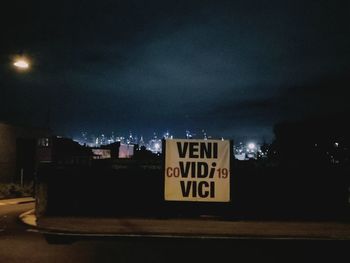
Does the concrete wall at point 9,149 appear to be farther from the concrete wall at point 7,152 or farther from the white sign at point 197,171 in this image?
the white sign at point 197,171

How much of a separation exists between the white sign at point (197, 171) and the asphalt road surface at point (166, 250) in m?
2.96

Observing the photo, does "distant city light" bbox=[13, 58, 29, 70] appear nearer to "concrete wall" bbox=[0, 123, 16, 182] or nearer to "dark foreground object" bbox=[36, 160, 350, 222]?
"dark foreground object" bbox=[36, 160, 350, 222]

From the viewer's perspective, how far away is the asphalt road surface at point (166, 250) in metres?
9.07

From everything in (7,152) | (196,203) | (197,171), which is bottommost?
(196,203)

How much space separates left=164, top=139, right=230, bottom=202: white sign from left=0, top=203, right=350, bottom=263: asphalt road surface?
9.73 feet

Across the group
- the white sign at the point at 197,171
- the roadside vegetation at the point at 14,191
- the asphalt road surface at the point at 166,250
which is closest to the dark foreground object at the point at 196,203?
the white sign at the point at 197,171

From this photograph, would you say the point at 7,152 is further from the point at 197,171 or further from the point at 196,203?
the point at 197,171

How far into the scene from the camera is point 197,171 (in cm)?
1416

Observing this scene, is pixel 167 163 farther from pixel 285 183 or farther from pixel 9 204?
pixel 9 204

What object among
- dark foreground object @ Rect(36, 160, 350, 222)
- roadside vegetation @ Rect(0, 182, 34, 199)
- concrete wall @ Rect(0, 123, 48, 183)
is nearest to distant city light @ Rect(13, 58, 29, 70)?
dark foreground object @ Rect(36, 160, 350, 222)

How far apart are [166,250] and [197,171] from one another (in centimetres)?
463

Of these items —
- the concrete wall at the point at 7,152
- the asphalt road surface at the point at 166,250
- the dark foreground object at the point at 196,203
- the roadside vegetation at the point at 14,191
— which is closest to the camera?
the asphalt road surface at the point at 166,250

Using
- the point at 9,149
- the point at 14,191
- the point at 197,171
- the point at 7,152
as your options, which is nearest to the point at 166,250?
the point at 197,171

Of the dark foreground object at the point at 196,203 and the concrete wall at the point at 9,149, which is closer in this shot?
the dark foreground object at the point at 196,203
